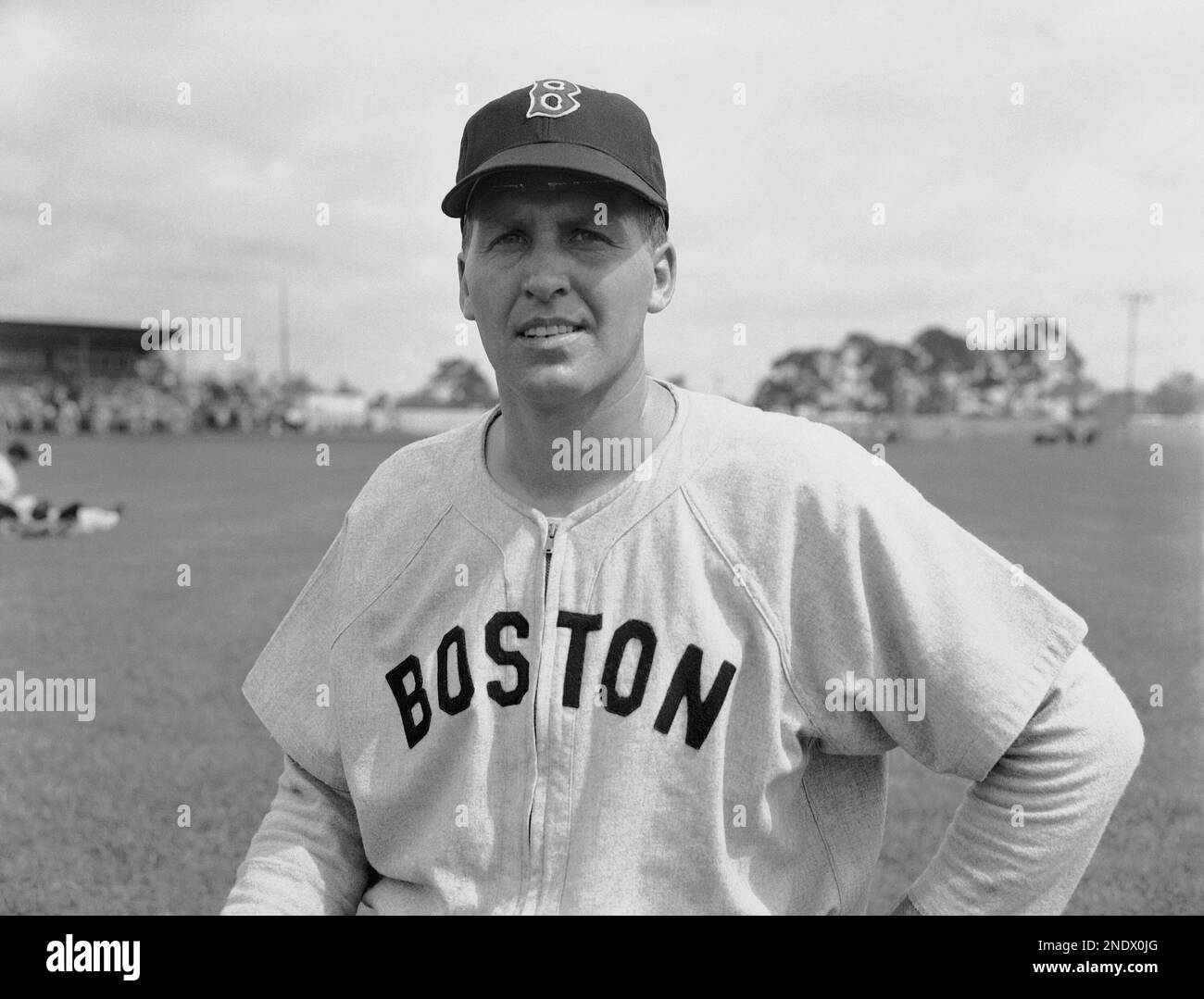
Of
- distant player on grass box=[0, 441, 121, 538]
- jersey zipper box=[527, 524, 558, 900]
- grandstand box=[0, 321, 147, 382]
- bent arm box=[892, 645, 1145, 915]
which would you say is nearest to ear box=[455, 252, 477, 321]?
jersey zipper box=[527, 524, 558, 900]

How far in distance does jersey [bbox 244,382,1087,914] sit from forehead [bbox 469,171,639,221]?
0.36 meters

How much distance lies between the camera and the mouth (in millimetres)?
1821

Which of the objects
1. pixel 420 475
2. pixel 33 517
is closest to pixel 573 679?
pixel 420 475

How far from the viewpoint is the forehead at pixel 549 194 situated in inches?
71.5

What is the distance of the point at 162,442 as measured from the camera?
3694 cm

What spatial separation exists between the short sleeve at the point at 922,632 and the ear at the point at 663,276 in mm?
440

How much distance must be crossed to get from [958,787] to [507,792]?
12.0 ft

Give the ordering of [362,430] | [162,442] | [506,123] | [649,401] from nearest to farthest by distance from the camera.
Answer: [506,123]
[649,401]
[162,442]
[362,430]

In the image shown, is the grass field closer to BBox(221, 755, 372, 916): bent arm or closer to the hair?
BBox(221, 755, 372, 916): bent arm

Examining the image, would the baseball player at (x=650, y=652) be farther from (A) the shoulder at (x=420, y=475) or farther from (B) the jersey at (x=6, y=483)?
(B) the jersey at (x=6, y=483)

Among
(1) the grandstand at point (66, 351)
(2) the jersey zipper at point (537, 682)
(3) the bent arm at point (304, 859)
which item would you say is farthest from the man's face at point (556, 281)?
(1) the grandstand at point (66, 351)

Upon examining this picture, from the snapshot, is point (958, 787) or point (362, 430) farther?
point (362, 430)
